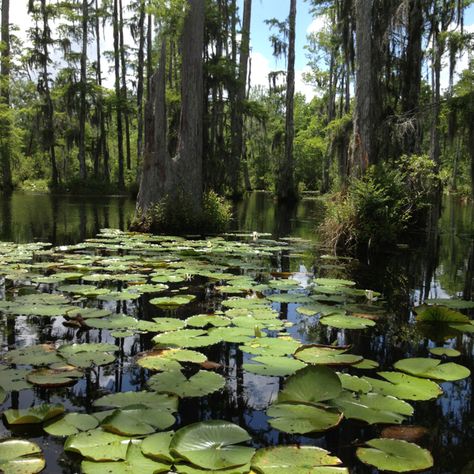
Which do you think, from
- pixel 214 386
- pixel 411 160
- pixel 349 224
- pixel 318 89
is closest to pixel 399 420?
pixel 214 386

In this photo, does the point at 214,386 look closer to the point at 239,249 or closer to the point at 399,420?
the point at 399,420

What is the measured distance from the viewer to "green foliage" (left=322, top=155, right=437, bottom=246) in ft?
26.2

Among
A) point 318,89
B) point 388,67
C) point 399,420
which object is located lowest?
point 399,420

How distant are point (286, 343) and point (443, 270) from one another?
439 cm

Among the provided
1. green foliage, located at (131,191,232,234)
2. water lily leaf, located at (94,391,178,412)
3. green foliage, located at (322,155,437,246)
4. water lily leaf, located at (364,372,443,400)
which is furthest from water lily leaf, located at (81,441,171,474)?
green foliage, located at (131,191,232,234)

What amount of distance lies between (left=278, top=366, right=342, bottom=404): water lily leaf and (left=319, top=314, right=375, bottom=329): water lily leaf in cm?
127

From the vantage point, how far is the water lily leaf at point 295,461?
1785mm

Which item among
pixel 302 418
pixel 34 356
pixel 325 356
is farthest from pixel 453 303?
pixel 34 356

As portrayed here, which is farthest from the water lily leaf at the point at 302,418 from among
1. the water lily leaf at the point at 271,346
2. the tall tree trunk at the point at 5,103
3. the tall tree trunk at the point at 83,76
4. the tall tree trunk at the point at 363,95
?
the tall tree trunk at the point at 83,76

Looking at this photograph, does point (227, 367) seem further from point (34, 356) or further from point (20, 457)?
point (20, 457)

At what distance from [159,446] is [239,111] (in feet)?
47.8

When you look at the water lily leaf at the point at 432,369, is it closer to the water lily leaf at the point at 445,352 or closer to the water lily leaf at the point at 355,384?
the water lily leaf at the point at 445,352

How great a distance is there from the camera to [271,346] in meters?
3.23

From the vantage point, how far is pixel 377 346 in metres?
3.46
